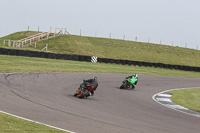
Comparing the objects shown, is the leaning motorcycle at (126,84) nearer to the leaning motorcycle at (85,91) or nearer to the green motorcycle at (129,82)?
the green motorcycle at (129,82)

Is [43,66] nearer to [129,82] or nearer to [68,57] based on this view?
[129,82]

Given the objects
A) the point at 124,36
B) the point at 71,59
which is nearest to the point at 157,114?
the point at 71,59

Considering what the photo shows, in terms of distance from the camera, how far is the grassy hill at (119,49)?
56.9 m

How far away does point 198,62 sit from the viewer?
6166 cm

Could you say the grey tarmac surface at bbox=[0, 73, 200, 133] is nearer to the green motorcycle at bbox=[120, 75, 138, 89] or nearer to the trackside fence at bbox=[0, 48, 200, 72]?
the green motorcycle at bbox=[120, 75, 138, 89]

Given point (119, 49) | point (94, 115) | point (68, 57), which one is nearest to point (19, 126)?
point (94, 115)

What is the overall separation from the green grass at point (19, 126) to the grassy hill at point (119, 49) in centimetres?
4616

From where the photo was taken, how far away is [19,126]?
6.70 m

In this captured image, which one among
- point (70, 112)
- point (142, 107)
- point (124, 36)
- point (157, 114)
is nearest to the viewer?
point (70, 112)

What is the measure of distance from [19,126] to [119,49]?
5689 centimetres

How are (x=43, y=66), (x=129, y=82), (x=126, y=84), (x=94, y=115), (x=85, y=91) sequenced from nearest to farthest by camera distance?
(x=94, y=115) < (x=85, y=91) < (x=129, y=82) < (x=126, y=84) < (x=43, y=66)

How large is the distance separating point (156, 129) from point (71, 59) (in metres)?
27.5

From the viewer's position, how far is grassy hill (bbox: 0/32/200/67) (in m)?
56.9

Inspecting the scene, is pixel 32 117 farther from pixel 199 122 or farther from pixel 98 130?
pixel 199 122
